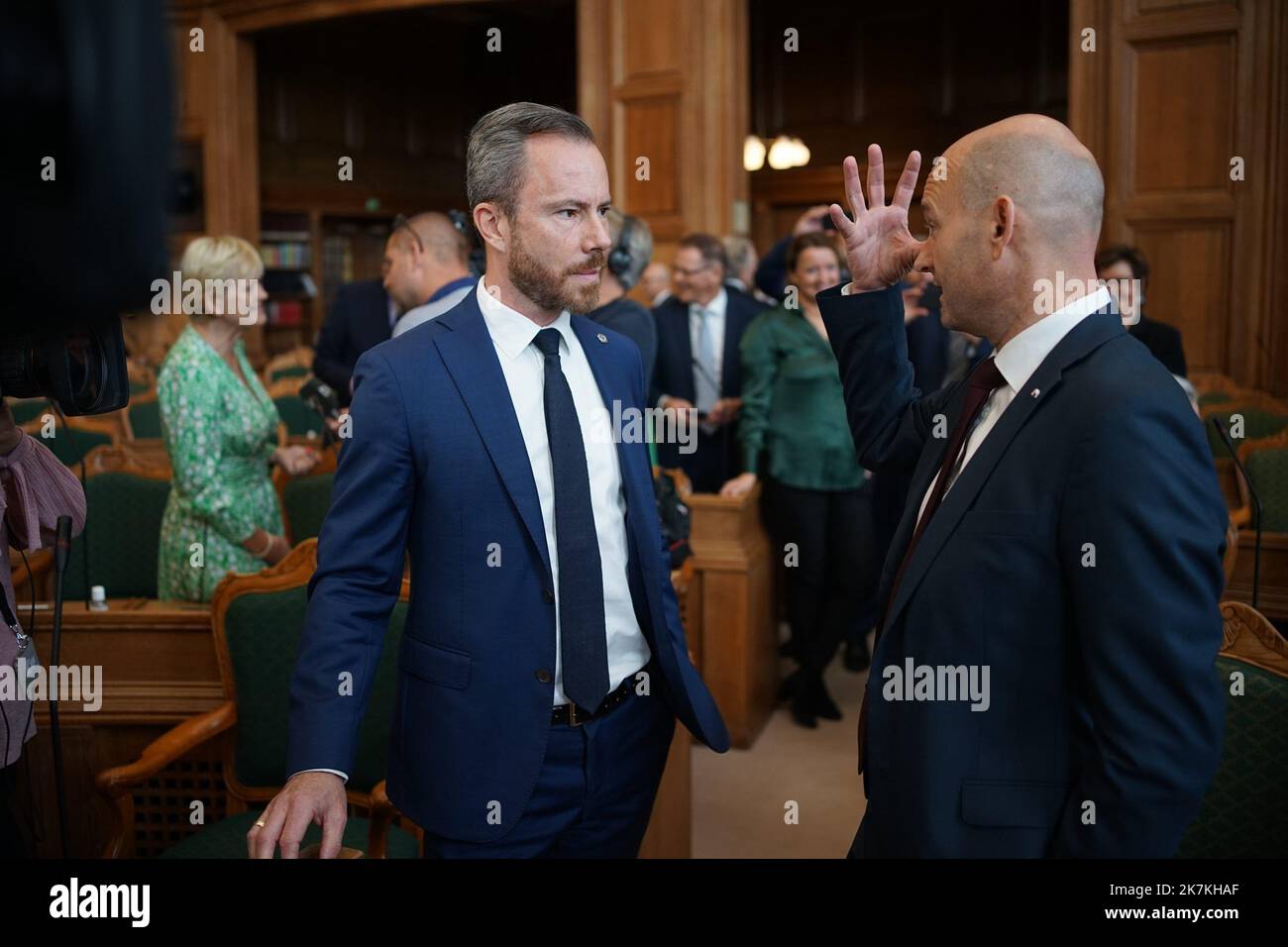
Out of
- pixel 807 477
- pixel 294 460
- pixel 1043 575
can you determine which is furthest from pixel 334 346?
pixel 1043 575

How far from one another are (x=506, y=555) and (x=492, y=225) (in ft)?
1.61

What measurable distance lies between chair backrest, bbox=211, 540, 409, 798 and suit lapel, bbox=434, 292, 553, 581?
86 cm

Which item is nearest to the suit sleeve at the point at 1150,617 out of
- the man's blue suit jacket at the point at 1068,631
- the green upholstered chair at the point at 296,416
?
the man's blue suit jacket at the point at 1068,631

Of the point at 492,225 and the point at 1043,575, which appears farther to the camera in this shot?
the point at 492,225

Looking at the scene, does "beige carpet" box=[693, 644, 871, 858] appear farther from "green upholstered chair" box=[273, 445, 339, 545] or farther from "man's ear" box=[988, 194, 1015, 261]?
"man's ear" box=[988, 194, 1015, 261]

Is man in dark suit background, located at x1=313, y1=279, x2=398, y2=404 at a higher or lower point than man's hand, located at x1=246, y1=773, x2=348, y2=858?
higher

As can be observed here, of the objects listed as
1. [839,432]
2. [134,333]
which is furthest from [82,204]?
[134,333]

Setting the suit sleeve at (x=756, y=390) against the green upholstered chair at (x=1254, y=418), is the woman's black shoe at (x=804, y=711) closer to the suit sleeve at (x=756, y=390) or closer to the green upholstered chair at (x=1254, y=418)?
the suit sleeve at (x=756, y=390)

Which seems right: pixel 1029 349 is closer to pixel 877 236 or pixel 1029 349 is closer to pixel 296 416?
pixel 877 236

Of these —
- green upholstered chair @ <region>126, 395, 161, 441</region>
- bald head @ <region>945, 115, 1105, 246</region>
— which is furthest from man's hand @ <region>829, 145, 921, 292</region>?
green upholstered chair @ <region>126, 395, 161, 441</region>

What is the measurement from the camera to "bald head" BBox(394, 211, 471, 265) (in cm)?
310

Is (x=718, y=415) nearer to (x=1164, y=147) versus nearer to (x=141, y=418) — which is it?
(x=141, y=418)

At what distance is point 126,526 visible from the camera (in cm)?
382

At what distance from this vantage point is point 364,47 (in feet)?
41.5
